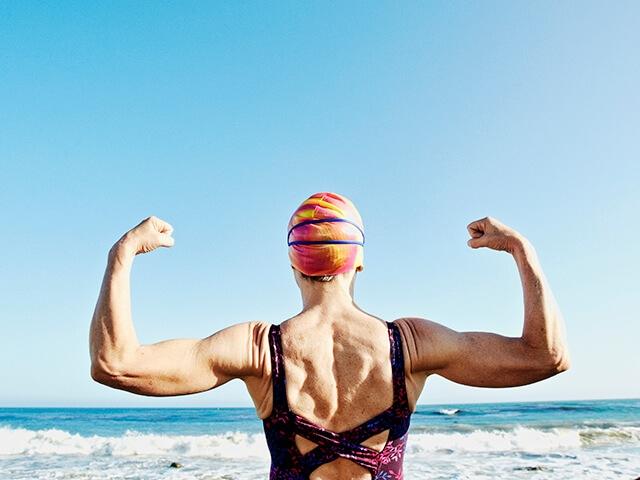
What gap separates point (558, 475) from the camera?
10.8m

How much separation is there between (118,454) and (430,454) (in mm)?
7814

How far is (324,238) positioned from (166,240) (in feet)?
1.74

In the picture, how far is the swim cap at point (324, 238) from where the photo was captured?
219cm

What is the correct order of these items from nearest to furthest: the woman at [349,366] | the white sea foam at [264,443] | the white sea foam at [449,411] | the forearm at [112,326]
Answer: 1. the forearm at [112,326]
2. the woman at [349,366]
3. the white sea foam at [264,443]
4. the white sea foam at [449,411]

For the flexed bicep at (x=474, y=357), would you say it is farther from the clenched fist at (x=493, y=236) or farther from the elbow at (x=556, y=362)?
the clenched fist at (x=493, y=236)

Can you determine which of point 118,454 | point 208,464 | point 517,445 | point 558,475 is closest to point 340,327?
point 558,475

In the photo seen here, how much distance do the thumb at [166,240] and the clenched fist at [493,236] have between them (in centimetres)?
102

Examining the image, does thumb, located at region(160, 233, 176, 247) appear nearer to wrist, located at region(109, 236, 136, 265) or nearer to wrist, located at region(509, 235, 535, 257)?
wrist, located at region(109, 236, 136, 265)

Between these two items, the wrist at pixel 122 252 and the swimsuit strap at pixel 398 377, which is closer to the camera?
the wrist at pixel 122 252

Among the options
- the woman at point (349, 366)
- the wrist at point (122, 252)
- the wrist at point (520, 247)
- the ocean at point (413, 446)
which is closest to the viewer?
the wrist at point (122, 252)

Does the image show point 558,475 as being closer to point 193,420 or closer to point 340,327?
point 340,327

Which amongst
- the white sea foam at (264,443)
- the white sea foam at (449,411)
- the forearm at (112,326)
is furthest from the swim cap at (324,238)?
the white sea foam at (449,411)

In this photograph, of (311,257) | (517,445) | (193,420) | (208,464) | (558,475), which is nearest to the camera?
(311,257)

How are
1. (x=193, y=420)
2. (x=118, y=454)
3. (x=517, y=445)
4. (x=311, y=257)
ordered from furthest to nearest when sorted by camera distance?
(x=193, y=420) < (x=517, y=445) < (x=118, y=454) < (x=311, y=257)
